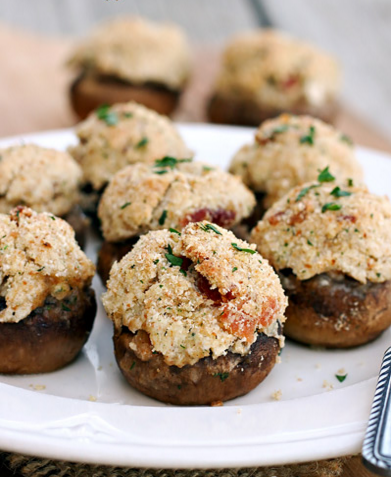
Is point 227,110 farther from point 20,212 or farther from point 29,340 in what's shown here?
point 29,340

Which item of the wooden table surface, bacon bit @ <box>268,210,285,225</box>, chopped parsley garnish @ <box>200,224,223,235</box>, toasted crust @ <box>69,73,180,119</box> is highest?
chopped parsley garnish @ <box>200,224,223,235</box>

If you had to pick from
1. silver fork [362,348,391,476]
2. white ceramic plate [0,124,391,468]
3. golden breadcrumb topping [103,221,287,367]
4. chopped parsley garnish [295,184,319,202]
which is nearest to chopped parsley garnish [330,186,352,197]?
chopped parsley garnish [295,184,319,202]

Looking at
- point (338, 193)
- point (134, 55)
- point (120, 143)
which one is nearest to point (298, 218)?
point (338, 193)

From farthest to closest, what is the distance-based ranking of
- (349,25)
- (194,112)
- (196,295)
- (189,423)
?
(349,25) → (194,112) → (196,295) → (189,423)

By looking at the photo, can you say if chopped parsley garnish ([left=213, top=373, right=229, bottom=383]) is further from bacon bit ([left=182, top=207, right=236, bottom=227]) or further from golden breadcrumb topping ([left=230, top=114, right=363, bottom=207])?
golden breadcrumb topping ([left=230, top=114, right=363, bottom=207])

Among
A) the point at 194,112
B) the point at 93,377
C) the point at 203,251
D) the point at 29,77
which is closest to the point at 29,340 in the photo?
the point at 93,377

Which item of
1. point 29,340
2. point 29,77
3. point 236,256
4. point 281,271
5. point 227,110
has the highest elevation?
point 236,256
